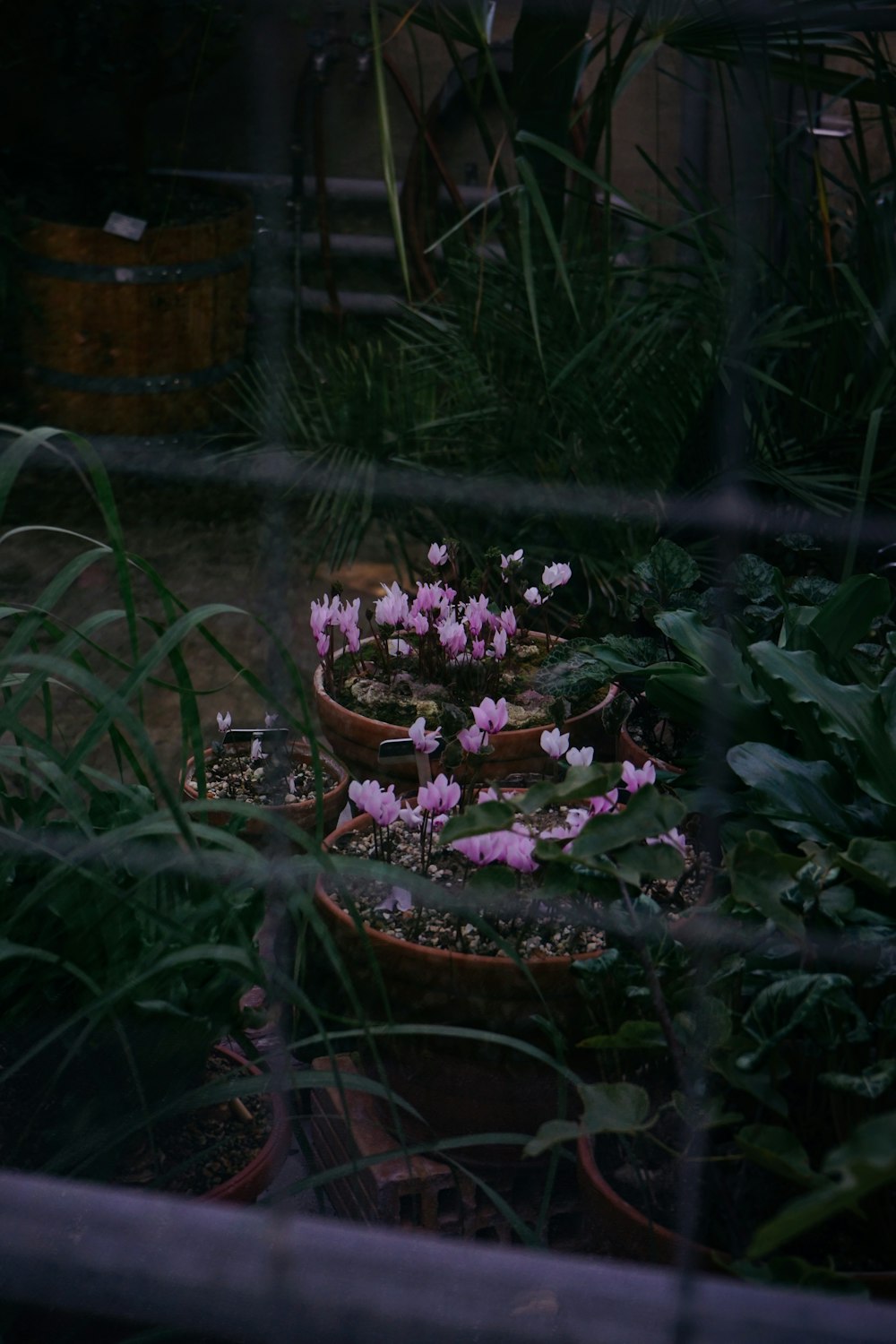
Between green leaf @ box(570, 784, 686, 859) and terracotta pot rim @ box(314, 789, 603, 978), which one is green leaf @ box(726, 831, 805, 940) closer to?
green leaf @ box(570, 784, 686, 859)

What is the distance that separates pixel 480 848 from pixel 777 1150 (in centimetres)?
28

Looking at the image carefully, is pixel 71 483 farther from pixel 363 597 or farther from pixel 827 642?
pixel 827 642

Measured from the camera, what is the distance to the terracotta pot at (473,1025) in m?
0.94

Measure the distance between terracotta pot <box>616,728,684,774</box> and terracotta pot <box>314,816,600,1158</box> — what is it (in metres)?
0.25

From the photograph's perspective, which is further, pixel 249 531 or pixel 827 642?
pixel 249 531

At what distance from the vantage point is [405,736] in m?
1.26

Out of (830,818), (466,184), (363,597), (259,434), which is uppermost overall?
(466,184)

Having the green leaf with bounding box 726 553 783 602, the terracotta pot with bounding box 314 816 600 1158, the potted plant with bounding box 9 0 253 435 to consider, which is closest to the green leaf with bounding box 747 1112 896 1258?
the terracotta pot with bounding box 314 816 600 1158

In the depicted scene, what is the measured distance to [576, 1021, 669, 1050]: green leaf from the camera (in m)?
0.78

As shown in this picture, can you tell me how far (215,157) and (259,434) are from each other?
159 cm

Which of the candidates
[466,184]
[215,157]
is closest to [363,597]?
[215,157]

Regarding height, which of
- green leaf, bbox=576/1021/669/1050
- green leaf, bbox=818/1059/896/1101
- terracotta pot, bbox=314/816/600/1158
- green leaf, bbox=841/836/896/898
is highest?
green leaf, bbox=841/836/896/898

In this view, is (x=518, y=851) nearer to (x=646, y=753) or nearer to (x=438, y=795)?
(x=438, y=795)

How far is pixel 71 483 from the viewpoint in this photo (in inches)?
92.7
